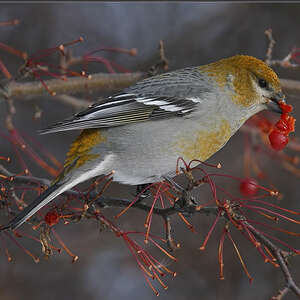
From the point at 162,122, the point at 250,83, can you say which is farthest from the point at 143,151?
the point at 250,83

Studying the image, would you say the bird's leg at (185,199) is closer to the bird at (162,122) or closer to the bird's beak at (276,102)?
the bird at (162,122)

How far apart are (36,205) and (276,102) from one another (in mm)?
1716

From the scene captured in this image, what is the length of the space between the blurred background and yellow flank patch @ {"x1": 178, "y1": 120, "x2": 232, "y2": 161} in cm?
178

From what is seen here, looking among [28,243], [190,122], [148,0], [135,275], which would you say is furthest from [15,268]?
[148,0]

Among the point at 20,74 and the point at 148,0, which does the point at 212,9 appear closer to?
the point at 148,0

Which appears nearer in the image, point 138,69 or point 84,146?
point 84,146

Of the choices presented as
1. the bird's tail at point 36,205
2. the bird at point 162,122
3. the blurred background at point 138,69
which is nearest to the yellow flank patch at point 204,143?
the bird at point 162,122

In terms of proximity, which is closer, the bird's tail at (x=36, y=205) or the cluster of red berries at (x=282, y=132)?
the bird's tail at (x=36, y=205)

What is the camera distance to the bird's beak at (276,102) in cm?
327

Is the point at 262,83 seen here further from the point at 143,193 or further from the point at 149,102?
the point at 143,193

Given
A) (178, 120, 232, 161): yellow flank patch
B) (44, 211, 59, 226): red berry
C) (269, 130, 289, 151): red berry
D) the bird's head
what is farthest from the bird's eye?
(44, 211, 59, 226): red berry

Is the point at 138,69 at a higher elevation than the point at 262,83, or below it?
below

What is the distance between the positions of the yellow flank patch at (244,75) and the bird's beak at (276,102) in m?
0.04

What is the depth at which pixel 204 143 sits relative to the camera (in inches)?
125
